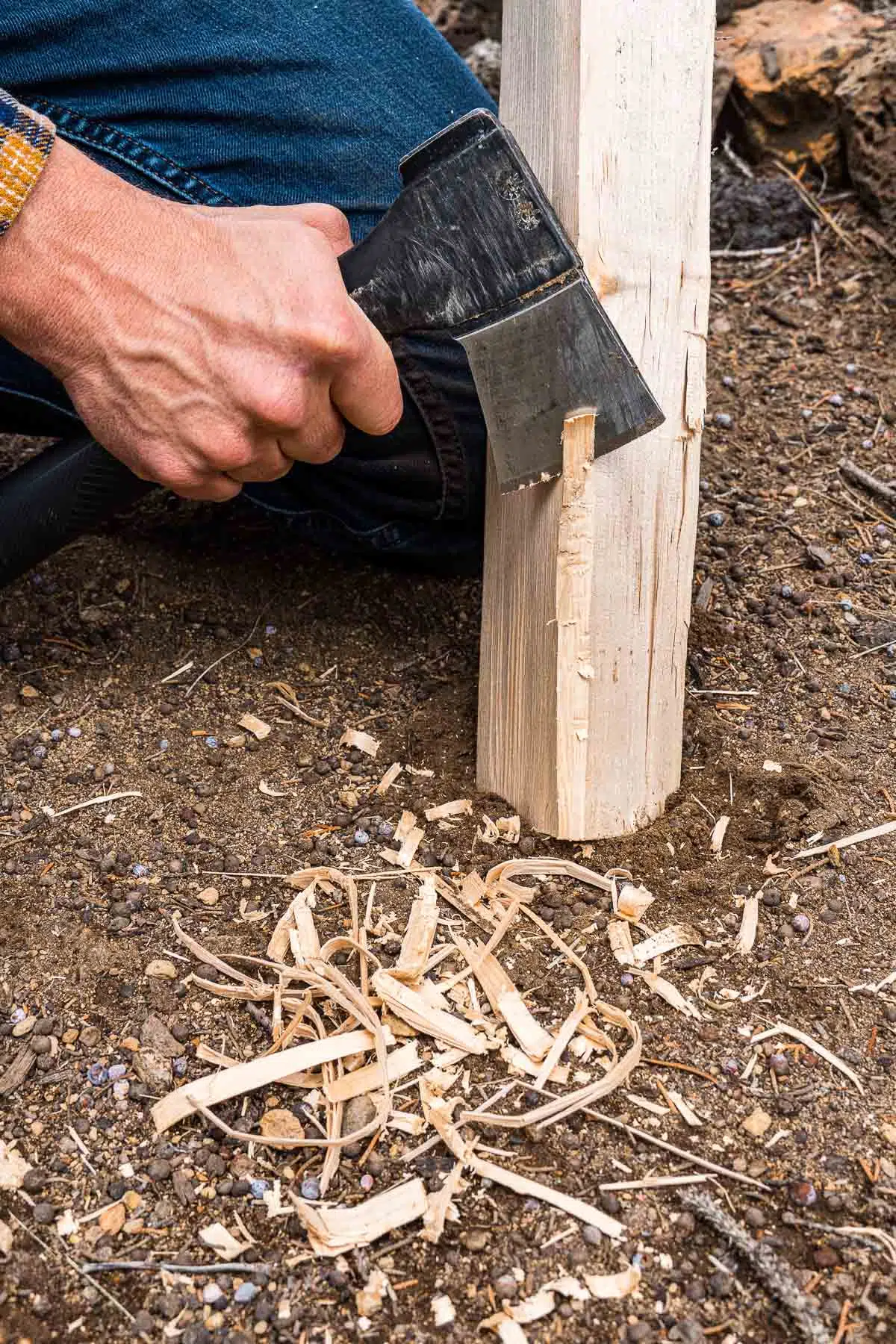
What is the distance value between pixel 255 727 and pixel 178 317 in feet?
2.58

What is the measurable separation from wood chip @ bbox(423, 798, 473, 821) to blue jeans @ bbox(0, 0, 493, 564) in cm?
64

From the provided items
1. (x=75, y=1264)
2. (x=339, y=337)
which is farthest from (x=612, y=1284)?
(x=339, y=337)

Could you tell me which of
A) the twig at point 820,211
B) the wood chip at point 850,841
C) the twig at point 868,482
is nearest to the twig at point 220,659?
the wood chip at point 850,841

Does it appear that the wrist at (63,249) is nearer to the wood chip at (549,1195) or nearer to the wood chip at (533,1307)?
the wood chip at (549,1195)

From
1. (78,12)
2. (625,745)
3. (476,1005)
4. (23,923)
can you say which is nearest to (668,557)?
(625,745)

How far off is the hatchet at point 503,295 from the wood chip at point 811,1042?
85 centimetres

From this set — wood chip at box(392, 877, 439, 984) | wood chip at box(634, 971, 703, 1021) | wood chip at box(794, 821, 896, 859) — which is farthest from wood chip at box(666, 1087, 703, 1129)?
wood chip at box(794, 821, 896, 859)

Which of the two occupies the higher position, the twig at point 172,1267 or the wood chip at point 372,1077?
the wood chip at point 372,1077

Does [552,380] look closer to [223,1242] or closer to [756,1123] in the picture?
[756,1123]

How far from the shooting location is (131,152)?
84.1 inches

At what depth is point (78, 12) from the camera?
203cm

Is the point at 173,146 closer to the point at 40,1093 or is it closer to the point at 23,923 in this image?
the point at 23,923

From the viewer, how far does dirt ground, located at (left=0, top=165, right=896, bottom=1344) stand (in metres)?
1.34

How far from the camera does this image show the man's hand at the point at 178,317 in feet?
5.24
